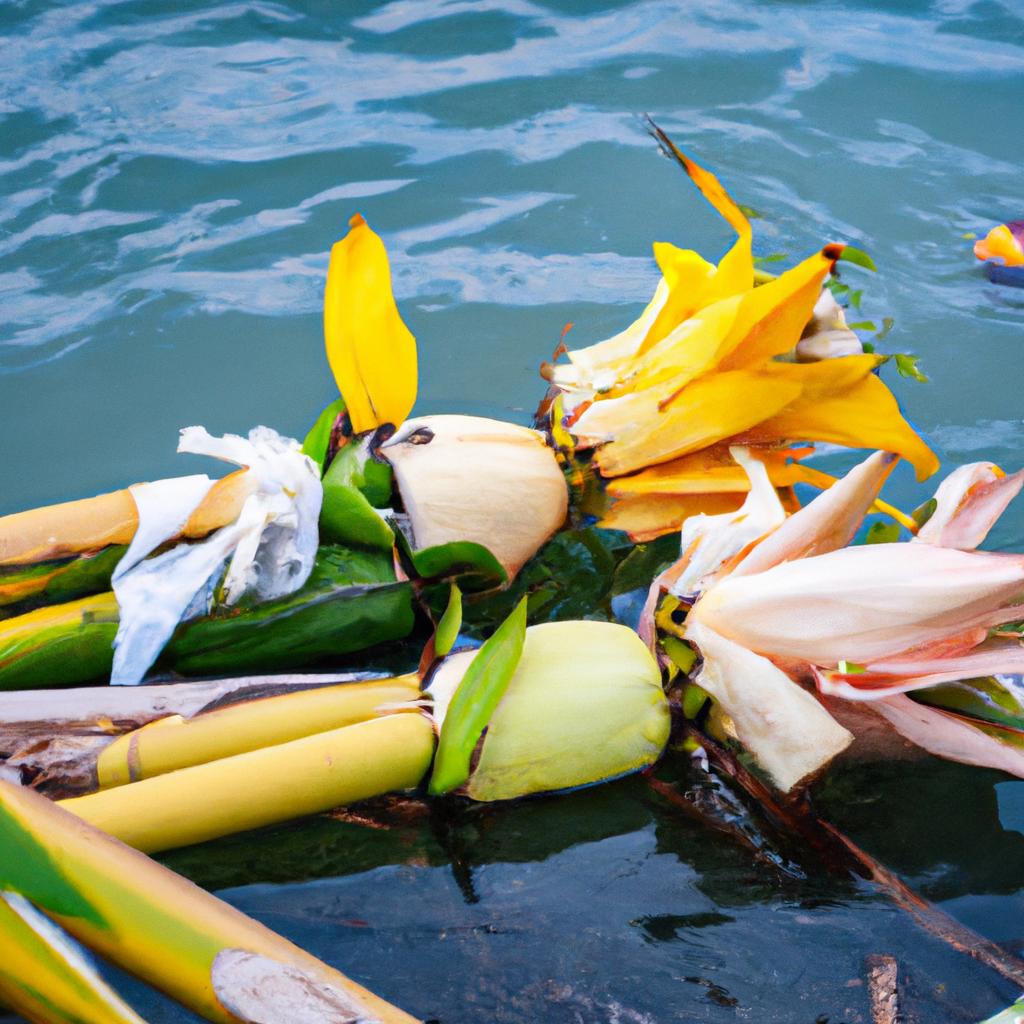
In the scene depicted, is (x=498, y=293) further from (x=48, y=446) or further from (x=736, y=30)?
(x=736, y=30)

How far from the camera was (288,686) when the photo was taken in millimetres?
813

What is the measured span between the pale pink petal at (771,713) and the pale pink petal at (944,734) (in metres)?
0.07

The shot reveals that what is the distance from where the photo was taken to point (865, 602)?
2.40 feet

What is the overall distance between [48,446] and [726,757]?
103 cm

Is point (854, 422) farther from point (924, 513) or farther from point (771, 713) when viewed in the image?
point (771, 713)

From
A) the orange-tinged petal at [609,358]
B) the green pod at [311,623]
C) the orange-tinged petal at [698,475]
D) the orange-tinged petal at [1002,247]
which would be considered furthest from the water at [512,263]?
the orange-tinged petal at [609,358]

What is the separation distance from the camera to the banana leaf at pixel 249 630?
31.6 inches

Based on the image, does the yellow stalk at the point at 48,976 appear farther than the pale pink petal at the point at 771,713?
No

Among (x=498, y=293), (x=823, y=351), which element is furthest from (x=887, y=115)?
(x=823, y=351)

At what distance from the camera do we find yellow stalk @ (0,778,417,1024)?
23.6 inches

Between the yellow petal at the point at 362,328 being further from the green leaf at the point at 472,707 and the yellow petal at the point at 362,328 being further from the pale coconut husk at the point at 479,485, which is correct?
the green leaf at the point at 472,707

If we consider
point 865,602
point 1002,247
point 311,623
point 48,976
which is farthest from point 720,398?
point 1002,247

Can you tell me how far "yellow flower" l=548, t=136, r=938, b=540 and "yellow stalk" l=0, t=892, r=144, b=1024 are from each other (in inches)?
21.2

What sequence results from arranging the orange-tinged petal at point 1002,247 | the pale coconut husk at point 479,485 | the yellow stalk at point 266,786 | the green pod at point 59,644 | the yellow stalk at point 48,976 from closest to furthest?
the yellow stalk at point 48,976 → the yellow stalk at point 266,786 → the green pod at point 59,644 → the pale coconut husk at point 479,485 → the orange-tinged petal at point 1002,247
